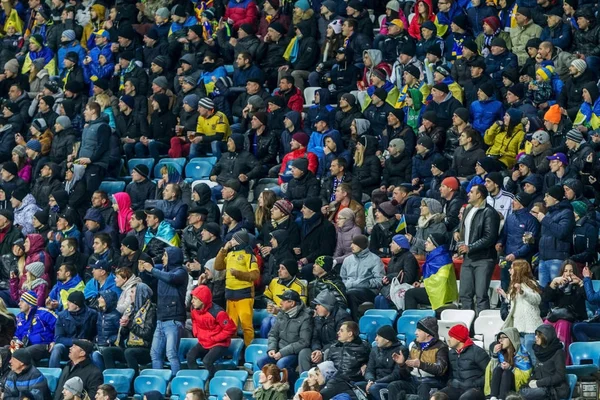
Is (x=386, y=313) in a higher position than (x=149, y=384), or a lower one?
higher

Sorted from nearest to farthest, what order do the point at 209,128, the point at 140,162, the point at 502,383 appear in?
1. the point at 502,383
2. the point at 209,128
3. the point at 140,162

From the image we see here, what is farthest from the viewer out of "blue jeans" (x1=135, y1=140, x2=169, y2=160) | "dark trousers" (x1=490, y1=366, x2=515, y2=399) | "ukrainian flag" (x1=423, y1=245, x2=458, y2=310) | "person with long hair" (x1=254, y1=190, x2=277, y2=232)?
"blue jeans" (x1=135, y1=140, x2=169, y2=160)

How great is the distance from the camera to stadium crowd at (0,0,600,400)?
54.2 ft

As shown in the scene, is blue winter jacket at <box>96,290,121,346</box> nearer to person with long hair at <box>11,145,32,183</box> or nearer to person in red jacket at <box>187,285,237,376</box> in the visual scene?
person in red jacket at <box>187,285,237,376</box>

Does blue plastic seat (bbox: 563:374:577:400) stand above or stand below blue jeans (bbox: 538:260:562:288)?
below

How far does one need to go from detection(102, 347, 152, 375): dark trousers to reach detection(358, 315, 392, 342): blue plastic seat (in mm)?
2416

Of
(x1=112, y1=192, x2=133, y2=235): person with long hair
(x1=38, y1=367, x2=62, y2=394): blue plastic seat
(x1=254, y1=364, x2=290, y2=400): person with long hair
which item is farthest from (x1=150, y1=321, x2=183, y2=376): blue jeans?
(x1=112, y1=192, x2=133, y2=235): person with long hair

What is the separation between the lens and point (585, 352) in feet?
52.9

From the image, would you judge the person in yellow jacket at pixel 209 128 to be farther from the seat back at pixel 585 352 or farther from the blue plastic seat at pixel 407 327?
the seat back at pixel 585 352

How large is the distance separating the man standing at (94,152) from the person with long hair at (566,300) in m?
6.90

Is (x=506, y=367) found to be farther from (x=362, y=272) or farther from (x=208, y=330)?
(x=208, y=330)

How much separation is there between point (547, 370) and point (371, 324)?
2.41m

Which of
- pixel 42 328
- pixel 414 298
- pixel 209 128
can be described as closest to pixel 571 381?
pixel 414 298

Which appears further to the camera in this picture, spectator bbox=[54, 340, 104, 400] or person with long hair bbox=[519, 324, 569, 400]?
spectator bbox=[54, 340, 104, 400]
